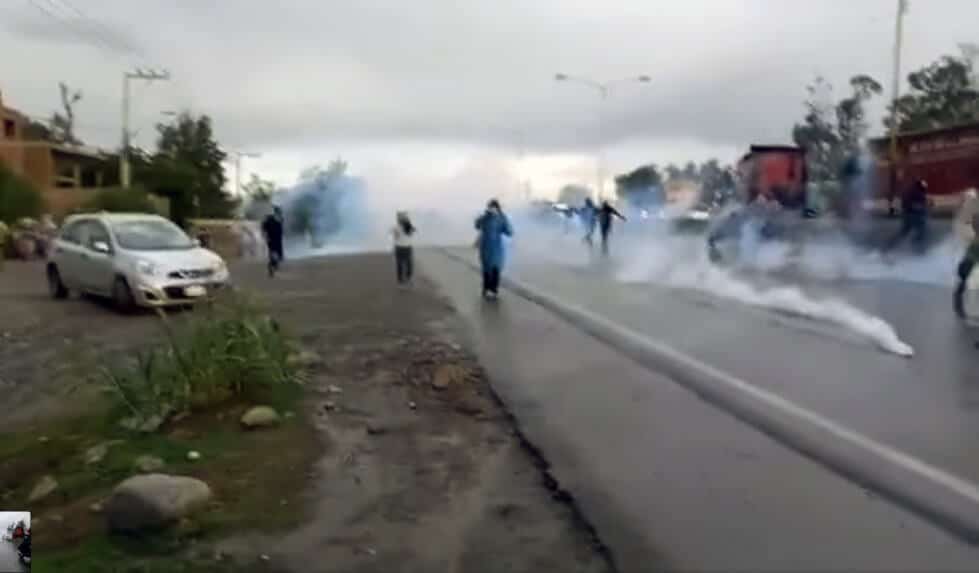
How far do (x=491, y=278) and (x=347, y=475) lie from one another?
1362cm

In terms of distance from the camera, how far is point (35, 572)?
563cm

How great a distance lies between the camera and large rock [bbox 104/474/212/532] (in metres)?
6.27

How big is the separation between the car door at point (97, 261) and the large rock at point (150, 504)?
46.5 feet

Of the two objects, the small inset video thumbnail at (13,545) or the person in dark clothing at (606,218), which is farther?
the person in dark clothing at (606,218)

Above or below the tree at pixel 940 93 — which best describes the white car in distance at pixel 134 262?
below

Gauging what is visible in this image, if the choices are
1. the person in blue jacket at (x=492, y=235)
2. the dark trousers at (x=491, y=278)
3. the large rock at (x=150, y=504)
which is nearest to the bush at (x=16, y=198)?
the dark trousers at (x=491, y=278)

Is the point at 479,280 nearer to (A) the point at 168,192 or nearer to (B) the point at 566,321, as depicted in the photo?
(B) the point at 566,321

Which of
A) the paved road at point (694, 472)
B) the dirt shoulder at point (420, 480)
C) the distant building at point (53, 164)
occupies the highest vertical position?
the distant building at point (53, 164)

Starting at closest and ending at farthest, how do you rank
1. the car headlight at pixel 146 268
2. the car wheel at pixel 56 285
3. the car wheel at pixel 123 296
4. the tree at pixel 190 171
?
the car headlight at pixel 146 268 < the car wheel at pixel 123 296 < the car wheel at pixel 56 285 < the tree at pixel 190 171

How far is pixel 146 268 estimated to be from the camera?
19.3 m

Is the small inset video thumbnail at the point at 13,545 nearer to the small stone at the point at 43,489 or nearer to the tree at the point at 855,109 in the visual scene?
the small stone at the point at 43,489

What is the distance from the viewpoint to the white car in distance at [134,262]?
19281mm

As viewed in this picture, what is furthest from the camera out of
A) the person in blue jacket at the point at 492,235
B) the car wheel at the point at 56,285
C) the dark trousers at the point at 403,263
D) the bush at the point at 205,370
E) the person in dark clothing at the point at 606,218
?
the person in dark clothing at the point at 606,218

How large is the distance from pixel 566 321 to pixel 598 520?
416 inches
